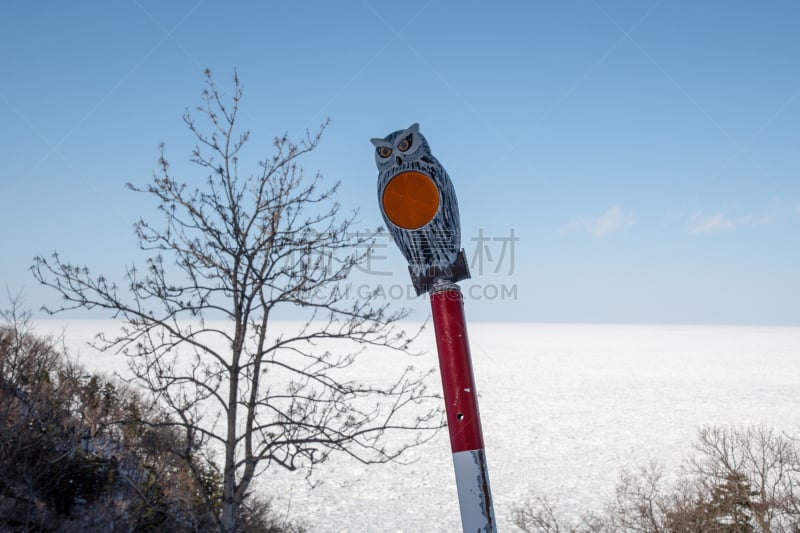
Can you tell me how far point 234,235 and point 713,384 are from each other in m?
48.3

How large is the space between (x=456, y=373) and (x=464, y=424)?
317mm

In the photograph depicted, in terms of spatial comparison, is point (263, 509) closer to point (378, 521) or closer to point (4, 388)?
point (378, 521)

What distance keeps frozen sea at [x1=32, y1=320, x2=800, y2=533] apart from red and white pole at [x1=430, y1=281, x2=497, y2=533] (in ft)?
23.4

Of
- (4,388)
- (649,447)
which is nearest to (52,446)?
(4,388)

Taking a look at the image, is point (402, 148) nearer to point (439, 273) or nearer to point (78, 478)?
point (439, 273)

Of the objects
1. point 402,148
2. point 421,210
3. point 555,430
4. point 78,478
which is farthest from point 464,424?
point 555,430

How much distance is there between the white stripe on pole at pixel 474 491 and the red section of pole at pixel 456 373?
0.22 ft

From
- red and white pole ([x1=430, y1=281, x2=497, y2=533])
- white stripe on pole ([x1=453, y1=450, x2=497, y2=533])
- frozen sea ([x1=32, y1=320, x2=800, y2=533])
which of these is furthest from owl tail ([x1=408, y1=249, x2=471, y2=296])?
frozen sea ([x1=32, y1=320, x2=800, y2=533])

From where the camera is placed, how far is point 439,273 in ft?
13.4

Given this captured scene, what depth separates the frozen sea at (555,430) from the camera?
21.3 m

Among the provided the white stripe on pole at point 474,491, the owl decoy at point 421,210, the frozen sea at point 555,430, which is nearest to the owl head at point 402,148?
the owl decoy at point 421,210

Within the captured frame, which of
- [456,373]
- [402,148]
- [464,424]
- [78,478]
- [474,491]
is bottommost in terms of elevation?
[474,491]

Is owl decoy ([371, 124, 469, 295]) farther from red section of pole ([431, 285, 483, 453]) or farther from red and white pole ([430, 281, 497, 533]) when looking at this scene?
red and white pole ([430, 281, 497, 533])

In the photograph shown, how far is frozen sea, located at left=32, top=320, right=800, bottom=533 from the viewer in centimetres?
2134
